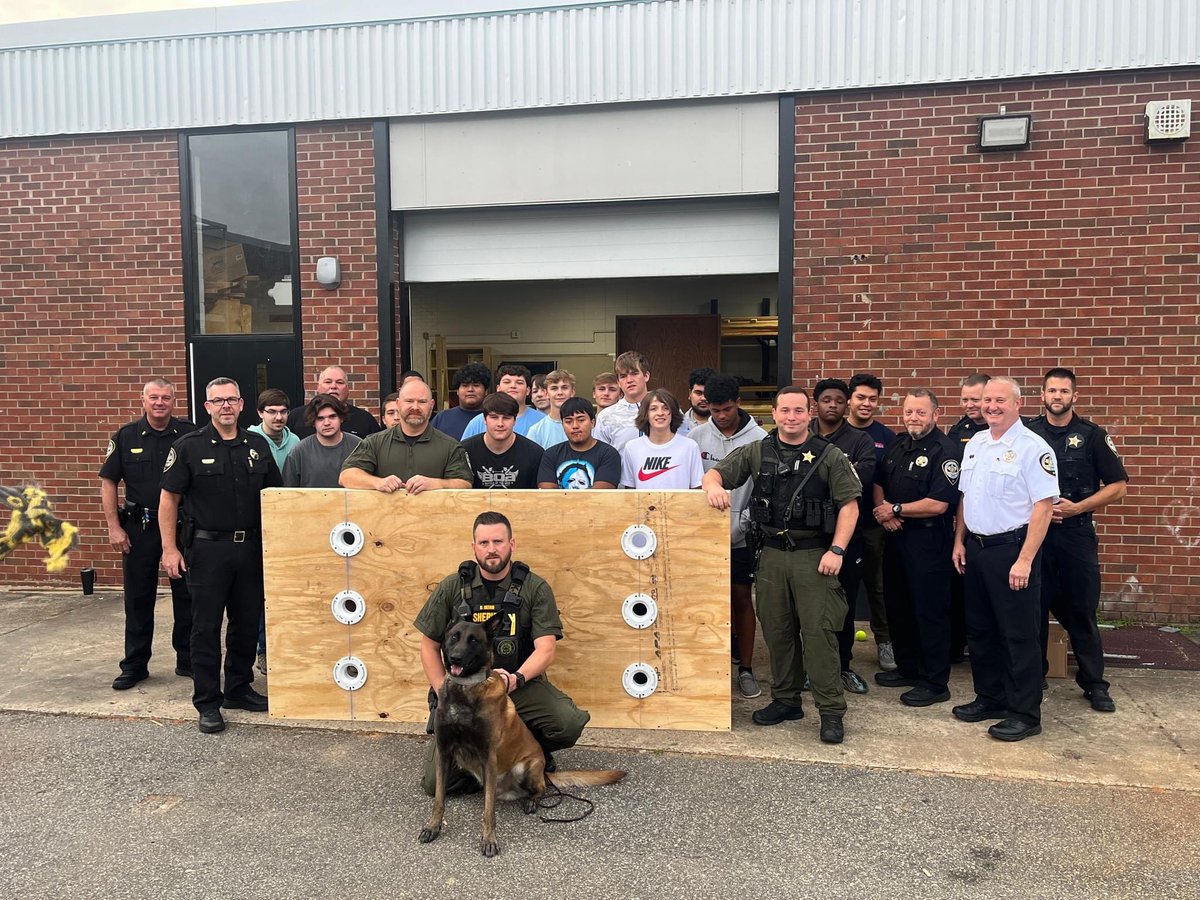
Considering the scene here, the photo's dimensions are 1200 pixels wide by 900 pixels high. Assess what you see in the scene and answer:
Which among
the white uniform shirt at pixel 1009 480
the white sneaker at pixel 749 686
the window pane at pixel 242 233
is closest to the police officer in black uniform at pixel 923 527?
the white uniform shirt at pixel 1009 480

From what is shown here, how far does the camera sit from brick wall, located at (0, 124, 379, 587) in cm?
793

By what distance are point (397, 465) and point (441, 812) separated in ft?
6.72

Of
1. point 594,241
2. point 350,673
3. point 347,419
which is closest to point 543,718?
point 350,673

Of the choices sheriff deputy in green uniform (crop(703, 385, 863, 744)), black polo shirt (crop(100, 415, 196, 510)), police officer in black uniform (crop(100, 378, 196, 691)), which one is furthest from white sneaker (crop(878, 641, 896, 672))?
black polo shirt (crop(100, 415, 196, 510))

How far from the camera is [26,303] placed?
837 centimetres

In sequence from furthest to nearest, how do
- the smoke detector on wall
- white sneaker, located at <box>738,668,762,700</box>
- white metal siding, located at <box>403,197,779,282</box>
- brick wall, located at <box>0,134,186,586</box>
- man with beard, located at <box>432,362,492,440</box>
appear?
brick wall, located at <box>0,134,186,586</box>, white metal siding, located at <box>403,197,779,282</box>, the smoke detector on wall, man with beard, located at <box>432,362,492,440</box>, white sneaker, located at <box>738,668,762,700</box>

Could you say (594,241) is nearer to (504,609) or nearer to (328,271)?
(328,271)

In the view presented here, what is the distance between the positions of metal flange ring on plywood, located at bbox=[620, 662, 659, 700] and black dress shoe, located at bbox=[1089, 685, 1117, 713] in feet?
8.43

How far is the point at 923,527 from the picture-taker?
207 inches

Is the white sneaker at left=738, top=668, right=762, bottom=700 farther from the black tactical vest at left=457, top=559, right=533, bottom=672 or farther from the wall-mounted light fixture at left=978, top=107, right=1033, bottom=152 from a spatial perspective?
the wall-mounted light fixture at left=978, top=107, right=1033, bottom=152

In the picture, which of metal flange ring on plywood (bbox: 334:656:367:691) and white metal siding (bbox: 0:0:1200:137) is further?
white metal siding (bbox: 0:0:1200:137)

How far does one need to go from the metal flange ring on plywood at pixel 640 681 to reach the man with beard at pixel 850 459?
131cm

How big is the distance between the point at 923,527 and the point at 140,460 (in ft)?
16.4

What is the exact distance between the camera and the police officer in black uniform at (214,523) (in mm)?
4887
